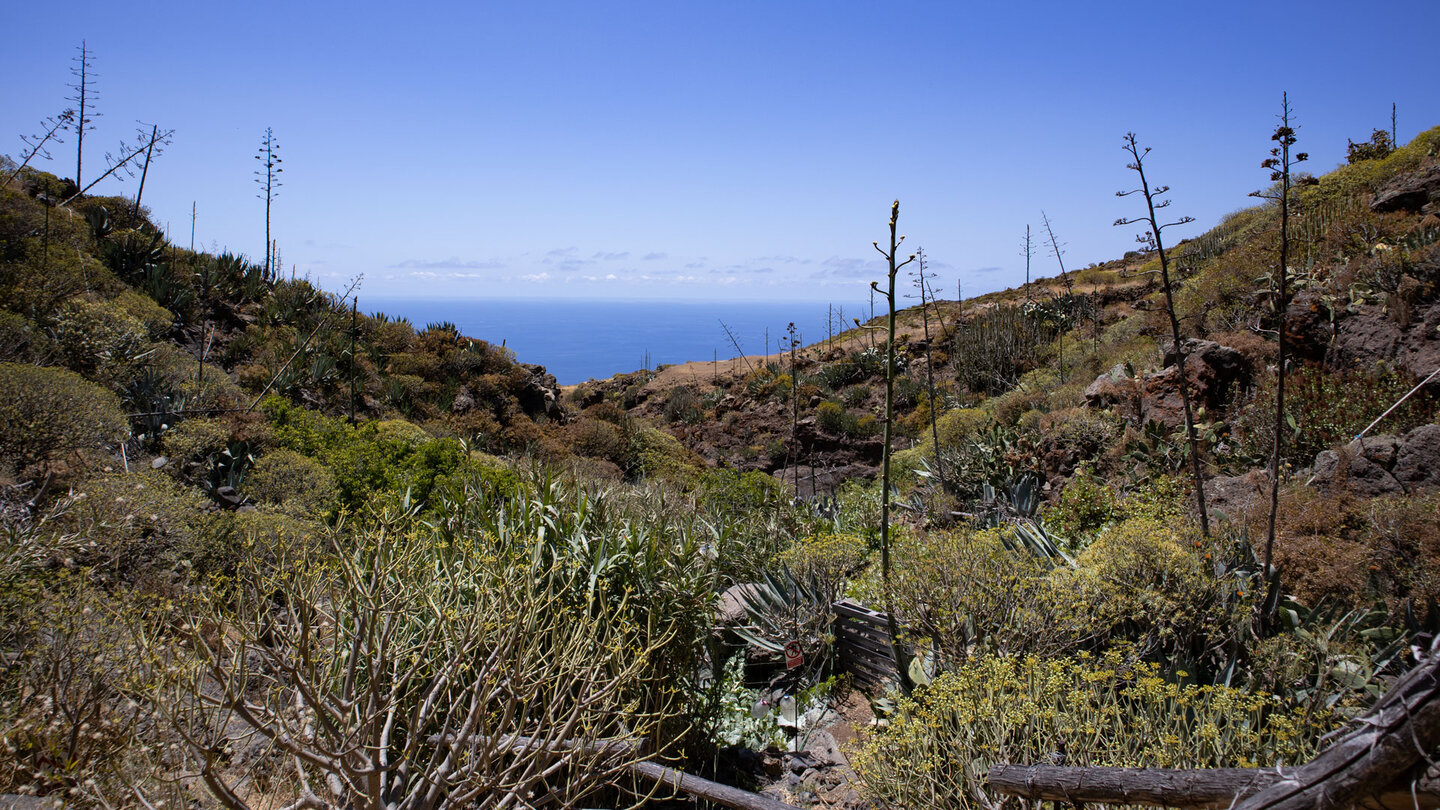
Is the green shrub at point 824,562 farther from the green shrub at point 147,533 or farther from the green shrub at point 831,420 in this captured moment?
the green shrub at point 831,420

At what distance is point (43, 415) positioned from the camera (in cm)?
663

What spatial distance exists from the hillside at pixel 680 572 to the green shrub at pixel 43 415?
0.03m

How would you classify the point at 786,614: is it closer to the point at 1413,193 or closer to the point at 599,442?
the point at 599,442

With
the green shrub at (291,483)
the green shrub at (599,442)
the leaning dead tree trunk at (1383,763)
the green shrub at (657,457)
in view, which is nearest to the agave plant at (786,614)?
the leaning dead tree trunk at (1383,763)

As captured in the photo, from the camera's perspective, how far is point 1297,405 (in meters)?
7.72

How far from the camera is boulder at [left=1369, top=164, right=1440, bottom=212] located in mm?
10484

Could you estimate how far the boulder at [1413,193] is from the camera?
34.4ft

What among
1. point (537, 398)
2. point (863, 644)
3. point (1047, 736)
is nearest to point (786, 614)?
point (863, 644)

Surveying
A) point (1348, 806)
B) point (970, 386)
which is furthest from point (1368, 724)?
point (970, 386)

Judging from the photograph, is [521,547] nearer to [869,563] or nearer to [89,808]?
[89,808]

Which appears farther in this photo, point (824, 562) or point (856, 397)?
point (856, 397)

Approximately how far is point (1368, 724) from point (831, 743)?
3.95m

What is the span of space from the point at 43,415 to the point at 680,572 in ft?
22.1

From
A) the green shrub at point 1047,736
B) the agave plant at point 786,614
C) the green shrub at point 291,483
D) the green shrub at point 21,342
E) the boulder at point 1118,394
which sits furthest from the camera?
the boulder at point 1118,394
